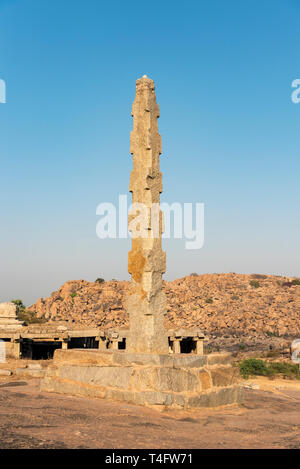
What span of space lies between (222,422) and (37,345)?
12.1m

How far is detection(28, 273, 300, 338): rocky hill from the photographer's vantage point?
1489 inches

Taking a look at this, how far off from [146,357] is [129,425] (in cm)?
184

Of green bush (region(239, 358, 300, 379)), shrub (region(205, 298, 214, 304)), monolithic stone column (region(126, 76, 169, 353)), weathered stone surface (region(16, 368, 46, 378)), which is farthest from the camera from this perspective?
shrub (region(205, 298, 214, 304))

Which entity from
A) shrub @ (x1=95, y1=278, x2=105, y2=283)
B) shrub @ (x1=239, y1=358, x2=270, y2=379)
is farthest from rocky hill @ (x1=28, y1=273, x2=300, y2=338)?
shrub @ (x1=239, y1=358, x2=270, y2=379)

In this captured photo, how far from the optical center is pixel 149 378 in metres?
7.03

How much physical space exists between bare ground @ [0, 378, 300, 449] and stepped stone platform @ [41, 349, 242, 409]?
0.20 metres

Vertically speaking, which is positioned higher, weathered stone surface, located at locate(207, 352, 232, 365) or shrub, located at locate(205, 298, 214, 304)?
weathered stone surface, located at locate(207, 352, 232, 365)

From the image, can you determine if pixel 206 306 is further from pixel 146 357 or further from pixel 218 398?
pixel 146 357

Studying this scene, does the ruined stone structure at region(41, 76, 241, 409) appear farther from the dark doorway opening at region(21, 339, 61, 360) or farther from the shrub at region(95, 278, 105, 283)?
the shrub at region(95, 278, 105, 283)

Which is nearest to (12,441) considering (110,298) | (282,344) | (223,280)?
(282,344)

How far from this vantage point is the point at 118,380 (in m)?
7.34

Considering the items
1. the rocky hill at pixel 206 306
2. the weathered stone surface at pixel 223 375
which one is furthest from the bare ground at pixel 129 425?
the rocky hill at pixel 206 306
